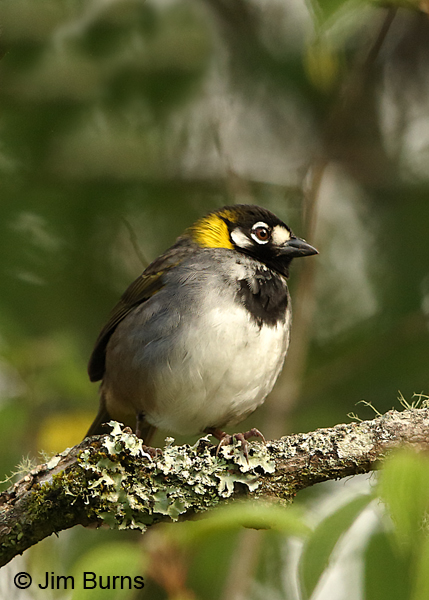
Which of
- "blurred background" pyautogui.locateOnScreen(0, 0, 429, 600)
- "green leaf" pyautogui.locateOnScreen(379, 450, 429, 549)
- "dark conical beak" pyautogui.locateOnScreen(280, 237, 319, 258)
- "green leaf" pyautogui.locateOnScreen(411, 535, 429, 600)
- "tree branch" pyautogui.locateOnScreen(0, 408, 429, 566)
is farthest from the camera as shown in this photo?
"blurred background" pyautogui.locateOnScreen(0, 0, 429, 600)

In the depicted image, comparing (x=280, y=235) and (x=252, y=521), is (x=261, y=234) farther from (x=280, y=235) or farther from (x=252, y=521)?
(x=252, y=521)

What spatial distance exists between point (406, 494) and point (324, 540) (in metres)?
0.22

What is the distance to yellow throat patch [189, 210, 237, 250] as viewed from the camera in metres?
5.04

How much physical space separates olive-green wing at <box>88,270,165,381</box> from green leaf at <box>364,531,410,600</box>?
2.93 m

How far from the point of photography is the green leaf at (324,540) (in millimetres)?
1604

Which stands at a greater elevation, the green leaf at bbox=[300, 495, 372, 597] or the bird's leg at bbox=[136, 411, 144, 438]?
the bird's leg at bbox=[136, 411, 144, 438]

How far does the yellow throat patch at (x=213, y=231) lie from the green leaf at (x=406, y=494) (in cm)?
337

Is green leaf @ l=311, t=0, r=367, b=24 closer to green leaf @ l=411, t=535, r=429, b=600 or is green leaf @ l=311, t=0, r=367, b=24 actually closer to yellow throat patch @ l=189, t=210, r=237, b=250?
green leaf @ l=411, t=535, r=429, b=600

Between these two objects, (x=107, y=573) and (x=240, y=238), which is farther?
(x=240, y=238)

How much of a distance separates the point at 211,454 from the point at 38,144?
12.4 feet

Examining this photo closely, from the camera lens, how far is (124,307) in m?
4.90

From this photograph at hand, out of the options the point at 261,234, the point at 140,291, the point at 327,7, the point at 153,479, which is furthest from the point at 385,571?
the point at 261,234

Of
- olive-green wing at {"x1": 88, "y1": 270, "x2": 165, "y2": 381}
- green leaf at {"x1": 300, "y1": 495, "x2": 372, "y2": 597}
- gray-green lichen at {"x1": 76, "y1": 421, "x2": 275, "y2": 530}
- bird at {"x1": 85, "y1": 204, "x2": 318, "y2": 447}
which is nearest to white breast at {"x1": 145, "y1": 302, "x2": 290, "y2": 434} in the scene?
bird at {"x1": 85, "y1": 204, "x2": 318, "y2": 447}

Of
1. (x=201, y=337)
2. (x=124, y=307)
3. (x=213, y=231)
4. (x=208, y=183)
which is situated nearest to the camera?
(x=201, y=337)
